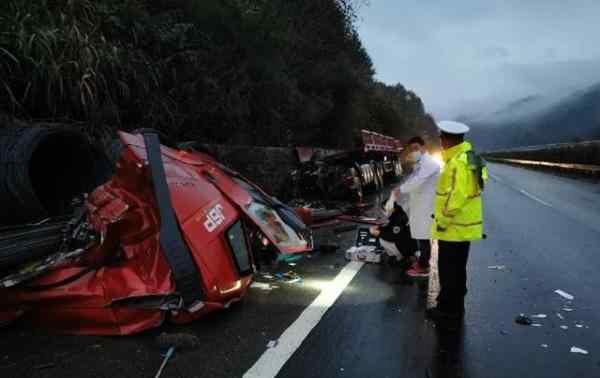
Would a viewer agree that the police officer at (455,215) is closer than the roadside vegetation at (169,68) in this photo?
Yes

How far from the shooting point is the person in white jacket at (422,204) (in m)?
5.18

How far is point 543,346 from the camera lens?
11.2 feet

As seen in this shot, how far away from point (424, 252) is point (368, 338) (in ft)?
7.04

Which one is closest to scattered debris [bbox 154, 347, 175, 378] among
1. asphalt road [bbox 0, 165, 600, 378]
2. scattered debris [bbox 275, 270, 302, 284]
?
asphalt road [bbox 0, 165, 600, 378]

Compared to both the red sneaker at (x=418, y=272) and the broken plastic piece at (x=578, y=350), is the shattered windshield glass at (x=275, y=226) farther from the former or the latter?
the broken plastic piece at (x=578, y=350)

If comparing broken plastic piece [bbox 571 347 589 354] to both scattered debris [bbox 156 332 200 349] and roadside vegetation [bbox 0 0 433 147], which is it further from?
roadside vegetation [bbox 0 0 433 147]

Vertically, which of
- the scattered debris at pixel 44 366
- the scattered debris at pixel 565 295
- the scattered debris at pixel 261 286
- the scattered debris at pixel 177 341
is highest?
the scattered debris at pixel 177 341

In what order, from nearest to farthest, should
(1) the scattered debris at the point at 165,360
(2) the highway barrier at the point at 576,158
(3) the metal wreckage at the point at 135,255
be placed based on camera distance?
(1) the scattered debris at the point at 165,360 → (3) the metal wreckage at the point at 135,255 → (2) the highway barrier at the point at 576,158

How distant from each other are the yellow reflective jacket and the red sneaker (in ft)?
4.41

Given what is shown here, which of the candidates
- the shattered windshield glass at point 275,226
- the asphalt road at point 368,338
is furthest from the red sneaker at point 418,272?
the shattered windshield glass at point 275,226

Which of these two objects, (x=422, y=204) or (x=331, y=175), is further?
(x=331, y=175)

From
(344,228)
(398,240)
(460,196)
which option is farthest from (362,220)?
(460,196)

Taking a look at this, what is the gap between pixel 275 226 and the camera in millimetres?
4125

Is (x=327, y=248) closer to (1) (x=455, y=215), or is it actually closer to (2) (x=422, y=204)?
(2) (x=422, y=204)
